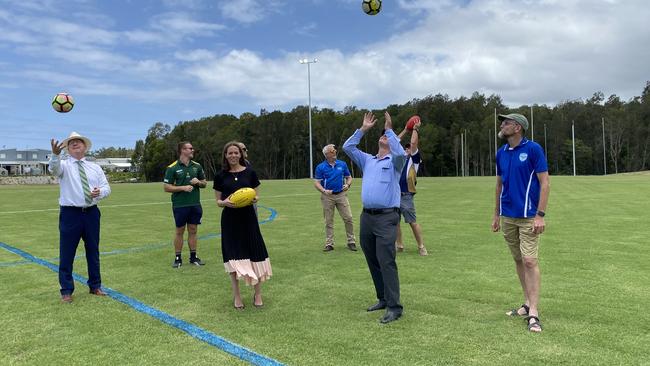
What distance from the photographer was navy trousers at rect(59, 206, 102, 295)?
6656 millimetres

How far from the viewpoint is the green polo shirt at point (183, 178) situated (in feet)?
27.9

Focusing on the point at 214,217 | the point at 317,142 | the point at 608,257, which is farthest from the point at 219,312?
the point at 317,142

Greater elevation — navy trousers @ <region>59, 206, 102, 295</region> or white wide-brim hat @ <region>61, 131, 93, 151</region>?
white wide-brim hat @ <region>61, 131, 93, 151</region>

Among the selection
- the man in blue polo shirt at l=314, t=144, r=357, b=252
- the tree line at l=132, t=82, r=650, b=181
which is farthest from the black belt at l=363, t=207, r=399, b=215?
the tree line at l=132, t=82, r=650, b=181

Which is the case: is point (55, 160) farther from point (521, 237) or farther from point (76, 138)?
point (521, 237)

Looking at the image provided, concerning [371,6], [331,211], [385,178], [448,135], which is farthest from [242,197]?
[448,135]

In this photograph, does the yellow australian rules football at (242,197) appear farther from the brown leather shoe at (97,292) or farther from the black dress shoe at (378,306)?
the brown leather shoe at (97,292)

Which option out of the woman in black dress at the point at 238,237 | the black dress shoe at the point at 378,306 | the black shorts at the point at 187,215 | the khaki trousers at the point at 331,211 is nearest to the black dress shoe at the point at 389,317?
the black dress shoe at the point at 378,306

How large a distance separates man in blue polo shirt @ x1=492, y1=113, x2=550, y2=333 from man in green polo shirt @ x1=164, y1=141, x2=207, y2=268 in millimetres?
5183

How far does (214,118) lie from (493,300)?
117 meters

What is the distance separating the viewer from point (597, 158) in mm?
93562

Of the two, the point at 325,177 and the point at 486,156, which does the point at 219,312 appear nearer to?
the point at 325,177

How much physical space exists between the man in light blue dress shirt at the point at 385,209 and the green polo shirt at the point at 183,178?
3920mm

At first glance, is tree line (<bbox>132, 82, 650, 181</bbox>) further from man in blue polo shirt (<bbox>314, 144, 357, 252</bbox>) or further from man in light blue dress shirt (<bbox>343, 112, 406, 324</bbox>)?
man in light blue dress shirt (<bbox>343, 112, 406, 324</bbox>)
